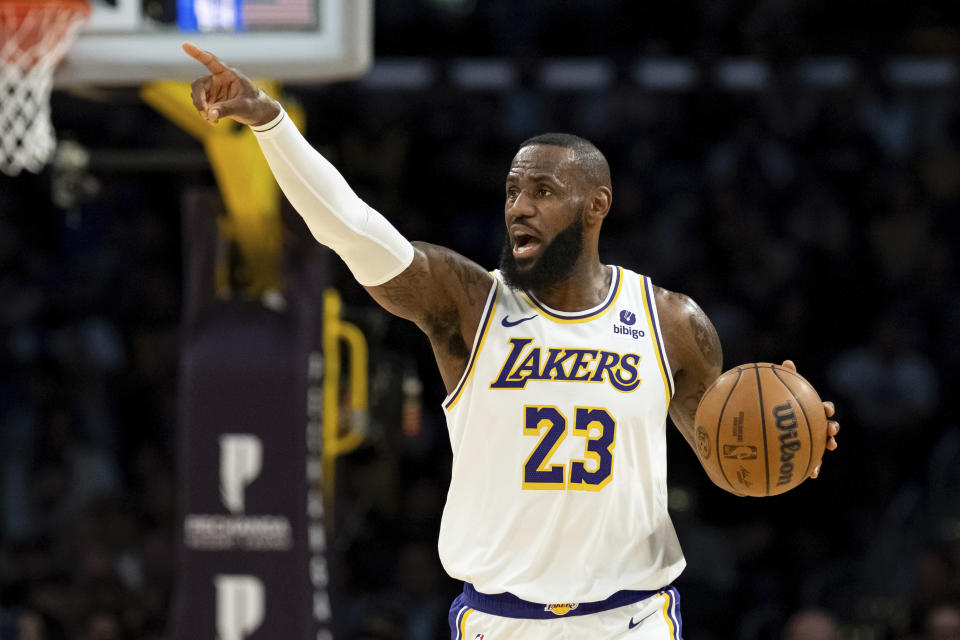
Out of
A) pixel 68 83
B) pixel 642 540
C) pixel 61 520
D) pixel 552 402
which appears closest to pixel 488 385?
pixel 552 402

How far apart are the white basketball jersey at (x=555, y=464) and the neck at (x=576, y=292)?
0.07 meters

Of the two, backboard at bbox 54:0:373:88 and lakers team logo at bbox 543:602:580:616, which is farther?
backboard at bbox 54:0:373:88

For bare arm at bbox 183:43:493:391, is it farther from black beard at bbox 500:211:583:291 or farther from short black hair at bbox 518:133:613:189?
short black hair at bbox 518:133:613:189

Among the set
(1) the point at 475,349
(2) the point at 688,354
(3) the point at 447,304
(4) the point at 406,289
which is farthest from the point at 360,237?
(2) the point at 688,354

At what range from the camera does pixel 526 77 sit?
1051 centimetres

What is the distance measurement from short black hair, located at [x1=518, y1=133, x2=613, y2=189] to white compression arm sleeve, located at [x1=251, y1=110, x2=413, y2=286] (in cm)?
65

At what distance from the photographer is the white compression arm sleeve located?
12.9 feet

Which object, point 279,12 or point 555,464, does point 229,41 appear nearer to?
point 279,12

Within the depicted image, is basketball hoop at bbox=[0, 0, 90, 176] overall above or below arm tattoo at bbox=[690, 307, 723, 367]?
above

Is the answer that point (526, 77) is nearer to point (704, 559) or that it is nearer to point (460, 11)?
point (460, 11)

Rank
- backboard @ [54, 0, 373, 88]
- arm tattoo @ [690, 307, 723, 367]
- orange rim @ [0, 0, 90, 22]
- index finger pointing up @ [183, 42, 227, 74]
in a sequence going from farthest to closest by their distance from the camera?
orange rim @ [0, 0, 90, 22] < backboard @ [54, 0, 373, 88] < arm tattoo @ [690, 307, 723, 367] < index finger pointing up @ [183, 42, 227, 74]

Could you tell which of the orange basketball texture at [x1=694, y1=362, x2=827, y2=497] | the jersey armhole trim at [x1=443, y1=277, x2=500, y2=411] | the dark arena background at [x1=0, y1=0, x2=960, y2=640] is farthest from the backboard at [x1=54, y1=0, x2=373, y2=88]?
the orange basketball texture at [x1=694, y1=362, x2=827, y2=497]

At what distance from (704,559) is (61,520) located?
4.99 metres

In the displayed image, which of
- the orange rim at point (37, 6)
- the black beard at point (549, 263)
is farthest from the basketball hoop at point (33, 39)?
the black beard at point (549, 263)
